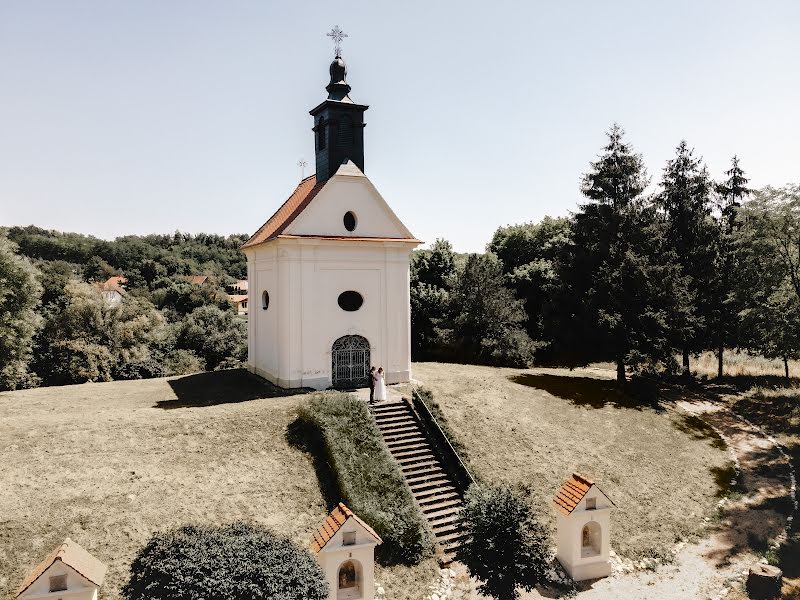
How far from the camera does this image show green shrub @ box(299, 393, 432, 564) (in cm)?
1348

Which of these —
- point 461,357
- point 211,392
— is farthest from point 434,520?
point 461,357

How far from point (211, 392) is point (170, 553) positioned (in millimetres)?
12450

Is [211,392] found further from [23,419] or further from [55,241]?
[55,241]

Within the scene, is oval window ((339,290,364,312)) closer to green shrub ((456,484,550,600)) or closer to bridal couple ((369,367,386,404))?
bridal couple ((369,367,386,404))

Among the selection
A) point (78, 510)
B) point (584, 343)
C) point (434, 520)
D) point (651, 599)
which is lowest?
point (651, 599)

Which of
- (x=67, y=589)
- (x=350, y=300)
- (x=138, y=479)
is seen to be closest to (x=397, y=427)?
(x=350, y=300)

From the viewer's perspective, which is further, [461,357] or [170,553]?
[461,357]

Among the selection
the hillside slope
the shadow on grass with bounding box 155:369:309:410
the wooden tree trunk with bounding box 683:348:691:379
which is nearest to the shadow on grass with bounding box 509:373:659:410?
the wooden tree trunk with bounding box 683:348:691:379

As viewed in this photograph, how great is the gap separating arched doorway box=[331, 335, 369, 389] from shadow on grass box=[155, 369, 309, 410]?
1686 mm

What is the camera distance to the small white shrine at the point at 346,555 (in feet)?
34.8

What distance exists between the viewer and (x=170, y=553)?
35.4ft

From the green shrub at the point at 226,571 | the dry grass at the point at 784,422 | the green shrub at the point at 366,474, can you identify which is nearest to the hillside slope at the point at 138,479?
the green shrub at the point at 366,474

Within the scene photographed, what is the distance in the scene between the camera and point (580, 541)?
13.2 m

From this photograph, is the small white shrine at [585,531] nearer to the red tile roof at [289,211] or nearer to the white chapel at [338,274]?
the white chapel at [338,274]
